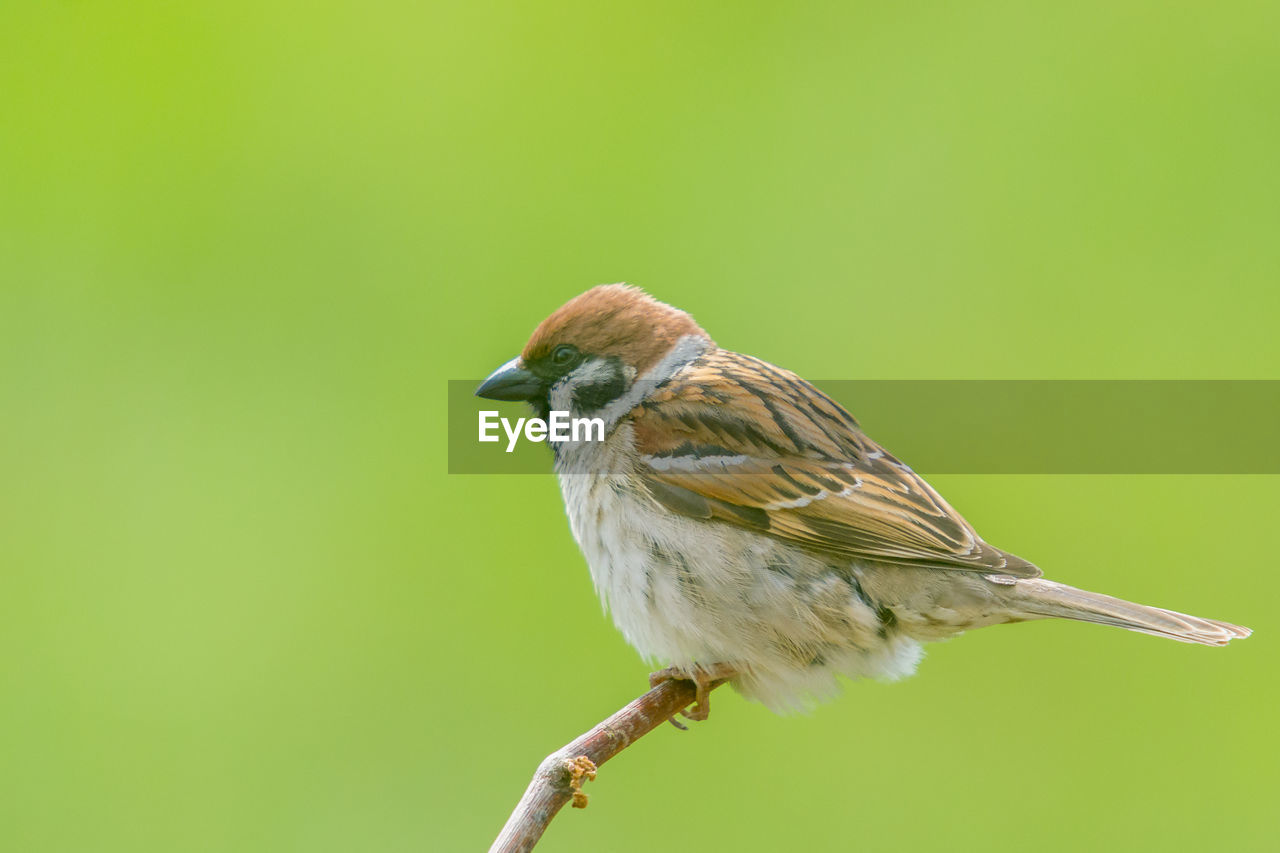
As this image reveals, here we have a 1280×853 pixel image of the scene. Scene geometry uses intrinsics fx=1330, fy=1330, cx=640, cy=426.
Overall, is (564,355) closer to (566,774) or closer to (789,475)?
(789,475)

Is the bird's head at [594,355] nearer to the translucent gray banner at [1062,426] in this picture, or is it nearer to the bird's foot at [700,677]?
the bird's foot at [700,677]

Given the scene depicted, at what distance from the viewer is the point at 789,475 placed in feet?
7.13

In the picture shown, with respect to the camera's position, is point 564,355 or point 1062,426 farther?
point 1062,426

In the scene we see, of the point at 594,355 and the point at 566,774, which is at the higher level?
the point at 594,355

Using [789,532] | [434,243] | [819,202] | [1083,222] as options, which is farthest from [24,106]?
[1083,222]

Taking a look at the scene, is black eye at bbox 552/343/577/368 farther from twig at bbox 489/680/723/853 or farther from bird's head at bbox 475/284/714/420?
twig at bbox 489/680/723/853

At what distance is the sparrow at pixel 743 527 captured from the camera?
207cm

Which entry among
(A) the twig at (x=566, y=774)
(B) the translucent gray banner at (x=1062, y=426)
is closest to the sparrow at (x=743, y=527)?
(A) the twig at (x=566, y=774)

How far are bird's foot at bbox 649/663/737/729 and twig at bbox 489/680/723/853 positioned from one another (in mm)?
337

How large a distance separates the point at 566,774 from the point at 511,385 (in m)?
0.83

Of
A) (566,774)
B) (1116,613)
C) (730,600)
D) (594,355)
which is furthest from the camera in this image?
(594,355)

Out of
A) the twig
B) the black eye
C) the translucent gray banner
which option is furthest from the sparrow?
the translucent gray banner

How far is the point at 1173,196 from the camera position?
10.8ft

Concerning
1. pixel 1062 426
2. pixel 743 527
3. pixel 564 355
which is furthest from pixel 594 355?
pixel 1062 426
